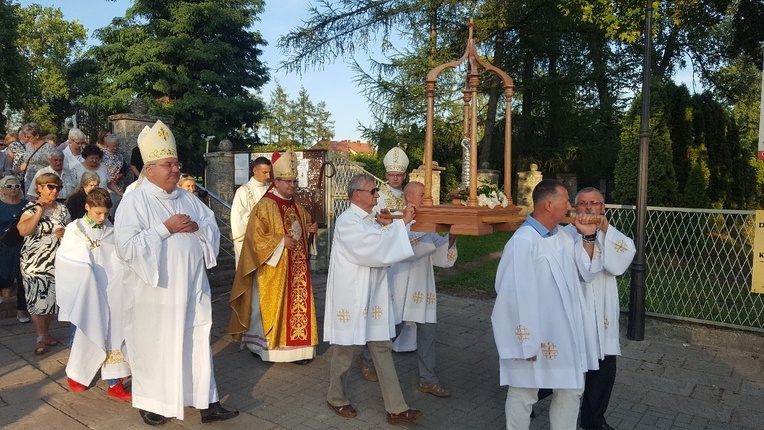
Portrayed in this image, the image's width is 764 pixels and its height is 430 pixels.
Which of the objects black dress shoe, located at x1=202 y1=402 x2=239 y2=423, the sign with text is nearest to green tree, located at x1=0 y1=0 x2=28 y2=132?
black dress shoe, located at x1=202 y1=402 x2=239 y2=423

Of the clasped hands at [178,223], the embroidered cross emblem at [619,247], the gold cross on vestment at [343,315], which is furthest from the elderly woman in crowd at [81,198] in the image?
the embroidered cross emblem at [619,247]

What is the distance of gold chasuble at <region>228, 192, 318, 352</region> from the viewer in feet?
19.4

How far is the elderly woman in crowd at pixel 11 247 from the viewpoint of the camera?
255 inches

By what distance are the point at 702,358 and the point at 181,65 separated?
20257 millimetres

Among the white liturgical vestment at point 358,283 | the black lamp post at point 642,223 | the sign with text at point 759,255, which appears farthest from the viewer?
the black lamp post at point 642,223

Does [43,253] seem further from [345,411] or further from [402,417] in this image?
[402,417]

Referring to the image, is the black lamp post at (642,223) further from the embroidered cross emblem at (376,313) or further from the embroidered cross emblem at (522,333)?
the embroidered cross emblem at (522,333)

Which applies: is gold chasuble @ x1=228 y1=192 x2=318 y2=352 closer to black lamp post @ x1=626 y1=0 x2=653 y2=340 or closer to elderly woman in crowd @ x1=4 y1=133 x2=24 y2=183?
black lamp post @ x1=626 y1=0 x2=653 y2=340

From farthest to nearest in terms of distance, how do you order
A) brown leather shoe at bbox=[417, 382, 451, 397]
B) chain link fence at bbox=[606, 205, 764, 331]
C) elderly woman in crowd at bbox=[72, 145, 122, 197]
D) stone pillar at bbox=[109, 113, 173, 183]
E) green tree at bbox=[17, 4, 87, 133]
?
1. green tree at bbox=[17, 4, 87, 133]
2. stone pillar at bbox=[109, 113, 173, 183]
3. chain link fence at bbox=[606, 205, 764, 331]
4. elderly woman in crowd at bbox=[72, 145, 122, 197]
5. brown leather shoe at bbox=[417, 382, 451, 397]

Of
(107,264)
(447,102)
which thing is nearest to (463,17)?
(447,102)

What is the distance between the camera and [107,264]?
5305 mm

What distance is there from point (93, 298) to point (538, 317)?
3934 millimetres

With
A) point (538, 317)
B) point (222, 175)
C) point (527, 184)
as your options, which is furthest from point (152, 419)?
point (527, 184)

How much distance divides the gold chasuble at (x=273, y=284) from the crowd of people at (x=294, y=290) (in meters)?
0.01
